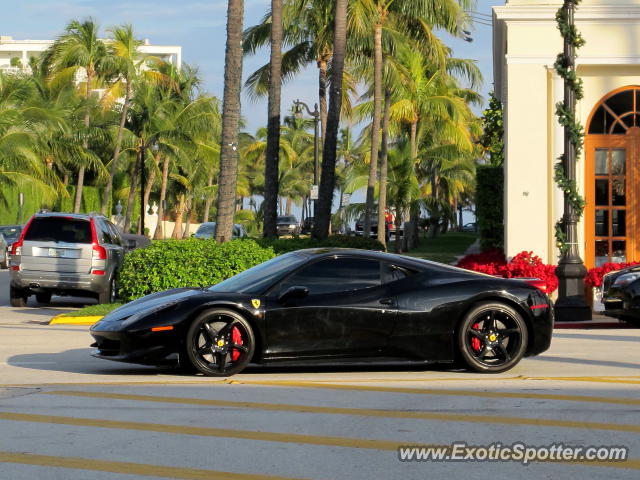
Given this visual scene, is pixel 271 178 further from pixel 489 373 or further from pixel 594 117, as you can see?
pixel 489 373

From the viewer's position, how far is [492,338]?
1141 cm

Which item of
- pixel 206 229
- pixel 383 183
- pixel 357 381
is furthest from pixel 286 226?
pixel 357 381

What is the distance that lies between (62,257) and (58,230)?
1.84ft

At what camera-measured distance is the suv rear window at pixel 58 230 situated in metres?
22.2

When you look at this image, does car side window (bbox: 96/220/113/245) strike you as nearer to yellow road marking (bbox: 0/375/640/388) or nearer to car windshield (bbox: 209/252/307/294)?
car windshield (bbox: 209/252/307/294)

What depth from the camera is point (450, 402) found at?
9.46 m

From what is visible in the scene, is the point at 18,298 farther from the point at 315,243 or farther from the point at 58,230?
the point at 315,243

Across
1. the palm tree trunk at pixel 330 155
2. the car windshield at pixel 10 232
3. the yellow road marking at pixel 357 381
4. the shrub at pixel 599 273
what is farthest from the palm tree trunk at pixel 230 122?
the car windshield at pixel 10 232

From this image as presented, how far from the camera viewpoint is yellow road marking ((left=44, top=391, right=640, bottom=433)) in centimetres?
Answer: 830

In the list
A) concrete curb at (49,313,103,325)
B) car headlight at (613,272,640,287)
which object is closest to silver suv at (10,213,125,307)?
concrete curb at (49,313,103,325)

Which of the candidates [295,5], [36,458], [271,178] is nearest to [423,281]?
[36,458]

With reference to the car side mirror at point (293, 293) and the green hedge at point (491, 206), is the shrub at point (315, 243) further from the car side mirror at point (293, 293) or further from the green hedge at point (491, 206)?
the car side mirror at point (293, 293)

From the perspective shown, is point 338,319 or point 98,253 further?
point 98,253

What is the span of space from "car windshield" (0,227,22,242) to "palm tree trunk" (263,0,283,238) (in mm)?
19025
